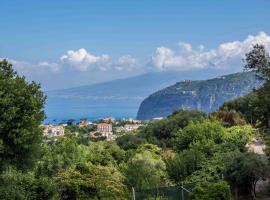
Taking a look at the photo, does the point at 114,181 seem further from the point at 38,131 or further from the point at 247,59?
the point at 247,59

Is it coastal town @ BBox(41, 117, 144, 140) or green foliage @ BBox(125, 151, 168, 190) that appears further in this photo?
coastal town @ BBox(41, 117, 144, 140)

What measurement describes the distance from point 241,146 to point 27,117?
12401mm

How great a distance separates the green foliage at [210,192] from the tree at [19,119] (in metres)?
8.26

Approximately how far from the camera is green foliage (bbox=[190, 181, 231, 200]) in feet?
59.2

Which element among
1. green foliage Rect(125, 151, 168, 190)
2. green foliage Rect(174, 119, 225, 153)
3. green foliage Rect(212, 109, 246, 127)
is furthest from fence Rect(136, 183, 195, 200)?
green foliage Rect(212, 109, 246, 127)

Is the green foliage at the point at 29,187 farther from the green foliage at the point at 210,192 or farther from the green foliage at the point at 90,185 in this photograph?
the green foliage at the point at 210,192

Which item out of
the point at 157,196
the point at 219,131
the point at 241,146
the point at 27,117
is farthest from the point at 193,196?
the point at 219,131

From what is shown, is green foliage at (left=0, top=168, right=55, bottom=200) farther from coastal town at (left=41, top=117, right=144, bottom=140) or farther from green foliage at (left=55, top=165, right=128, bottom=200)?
coastal town at (left=41, top=117, right=144, bottom=140)

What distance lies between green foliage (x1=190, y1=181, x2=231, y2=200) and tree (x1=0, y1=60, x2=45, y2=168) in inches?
325

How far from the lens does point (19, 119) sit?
22234mm

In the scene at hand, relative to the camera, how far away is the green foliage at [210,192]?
1803cm

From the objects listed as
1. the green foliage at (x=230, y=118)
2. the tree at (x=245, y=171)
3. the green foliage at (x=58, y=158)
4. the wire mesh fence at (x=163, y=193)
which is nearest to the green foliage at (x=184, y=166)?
the tree at (x=245, y=171)

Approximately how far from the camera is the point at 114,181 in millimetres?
19406

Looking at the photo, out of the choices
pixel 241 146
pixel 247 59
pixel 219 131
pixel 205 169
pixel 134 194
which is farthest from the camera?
pixel 219 131
